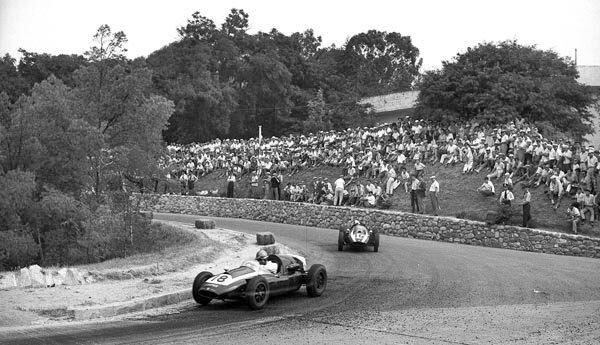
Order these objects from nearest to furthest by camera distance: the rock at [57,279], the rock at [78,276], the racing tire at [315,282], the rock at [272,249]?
1. the rock at [57,279]
2. the racing tire at [315,282]
3. the rock at [78,276]
4. the rock at [272,249]

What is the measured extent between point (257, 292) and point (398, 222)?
62.5 feet

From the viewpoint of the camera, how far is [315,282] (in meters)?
15.2

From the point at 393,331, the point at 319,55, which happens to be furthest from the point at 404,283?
the point at 319,55

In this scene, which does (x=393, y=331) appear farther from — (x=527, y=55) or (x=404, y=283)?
(x=527, y=55)

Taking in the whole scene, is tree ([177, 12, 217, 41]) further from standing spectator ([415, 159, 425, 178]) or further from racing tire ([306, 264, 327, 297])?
racing tire ([306, 264, 327, 297])

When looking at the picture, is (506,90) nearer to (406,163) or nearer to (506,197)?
(406,163)

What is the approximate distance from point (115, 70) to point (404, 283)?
21.6 m

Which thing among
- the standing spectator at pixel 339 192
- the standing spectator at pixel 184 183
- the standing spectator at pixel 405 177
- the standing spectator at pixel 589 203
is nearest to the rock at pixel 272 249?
the standing spectator at pixel 589 203

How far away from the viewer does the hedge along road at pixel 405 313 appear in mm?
10844

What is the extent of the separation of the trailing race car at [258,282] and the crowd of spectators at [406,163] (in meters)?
14.1

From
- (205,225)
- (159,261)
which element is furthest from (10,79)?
(159,261)

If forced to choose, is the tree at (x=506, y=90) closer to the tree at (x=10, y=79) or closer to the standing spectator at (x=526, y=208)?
the standing spectator at (x=526, y=208)

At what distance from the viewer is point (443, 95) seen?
137ft

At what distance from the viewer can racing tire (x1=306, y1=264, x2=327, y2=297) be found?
15.2 m
